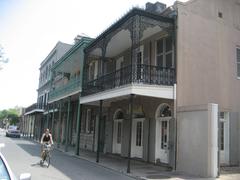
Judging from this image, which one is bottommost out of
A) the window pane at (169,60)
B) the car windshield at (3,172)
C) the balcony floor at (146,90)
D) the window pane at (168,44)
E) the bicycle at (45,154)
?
the bicycle at (45,154)

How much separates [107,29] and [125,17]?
2.27 meters

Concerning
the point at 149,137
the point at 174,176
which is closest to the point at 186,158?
the point at 174,176

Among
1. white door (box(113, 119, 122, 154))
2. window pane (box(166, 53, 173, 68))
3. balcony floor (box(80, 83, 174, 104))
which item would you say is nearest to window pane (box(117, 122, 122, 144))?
white door (box(113, 119, 122, 154))

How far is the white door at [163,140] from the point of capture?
1484 cm

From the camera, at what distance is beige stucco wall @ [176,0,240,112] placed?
14477mm

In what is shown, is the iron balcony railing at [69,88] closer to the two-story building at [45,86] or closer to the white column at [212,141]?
the two-story building at [45,86]

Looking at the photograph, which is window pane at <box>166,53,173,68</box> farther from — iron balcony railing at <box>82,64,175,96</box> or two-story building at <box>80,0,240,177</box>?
iron balcony railing at <box>82,64,175,96</box>

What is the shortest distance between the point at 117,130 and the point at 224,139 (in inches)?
291

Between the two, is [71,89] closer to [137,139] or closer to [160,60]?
[137,139]

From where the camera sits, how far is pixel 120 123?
66.5 feet

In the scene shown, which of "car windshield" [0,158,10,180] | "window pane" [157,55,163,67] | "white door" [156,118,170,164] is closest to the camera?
"car windshield" [0,158,10,180]

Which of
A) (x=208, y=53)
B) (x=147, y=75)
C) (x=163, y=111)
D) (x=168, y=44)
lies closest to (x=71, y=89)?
(x=163, y=111)

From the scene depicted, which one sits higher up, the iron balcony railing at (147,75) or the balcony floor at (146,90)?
the iron balcony railing at (147,75)

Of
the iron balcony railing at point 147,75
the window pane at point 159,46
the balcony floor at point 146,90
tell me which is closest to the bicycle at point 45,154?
the balcony floor at point 146,90
